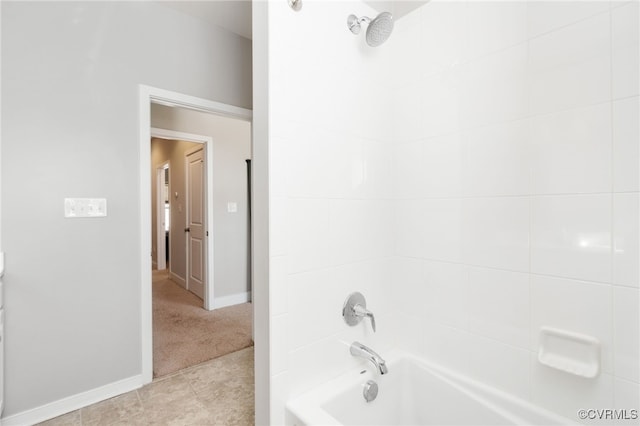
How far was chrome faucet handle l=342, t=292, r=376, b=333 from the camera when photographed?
4.40ft

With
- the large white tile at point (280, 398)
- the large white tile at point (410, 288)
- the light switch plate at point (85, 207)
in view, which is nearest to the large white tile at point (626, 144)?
the large white tile at point (410, 288)

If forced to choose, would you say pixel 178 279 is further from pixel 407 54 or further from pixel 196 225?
pixel 407 54

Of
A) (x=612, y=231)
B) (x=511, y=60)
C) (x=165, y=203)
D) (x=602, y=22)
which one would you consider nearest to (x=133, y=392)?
(x=612, y=231)

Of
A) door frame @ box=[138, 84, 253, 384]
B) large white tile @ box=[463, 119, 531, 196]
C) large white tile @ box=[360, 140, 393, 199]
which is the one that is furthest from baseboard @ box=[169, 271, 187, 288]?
large white tile @ box=[463, 119, 531, 196]

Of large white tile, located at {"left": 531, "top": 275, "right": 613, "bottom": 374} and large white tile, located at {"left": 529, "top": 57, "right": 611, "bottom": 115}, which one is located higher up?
large white tile, located at {"left": 529, "top": 57, "right": 611, "bottom": 115}

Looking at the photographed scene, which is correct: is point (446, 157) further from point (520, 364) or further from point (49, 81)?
point (49, 81)

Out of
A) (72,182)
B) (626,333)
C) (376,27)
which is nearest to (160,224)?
(72,182)

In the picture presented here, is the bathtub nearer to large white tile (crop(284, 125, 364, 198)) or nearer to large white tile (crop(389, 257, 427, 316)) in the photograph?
large white tile (crop(389, 257, 427, 316))

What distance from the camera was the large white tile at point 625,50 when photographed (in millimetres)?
906

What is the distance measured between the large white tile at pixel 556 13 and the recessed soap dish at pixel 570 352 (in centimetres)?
107

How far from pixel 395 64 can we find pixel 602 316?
1365mm

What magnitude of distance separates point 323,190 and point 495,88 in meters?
0.81

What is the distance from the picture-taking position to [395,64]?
1568 millimetres

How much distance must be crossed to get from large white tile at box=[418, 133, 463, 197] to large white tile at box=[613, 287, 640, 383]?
625 mm
